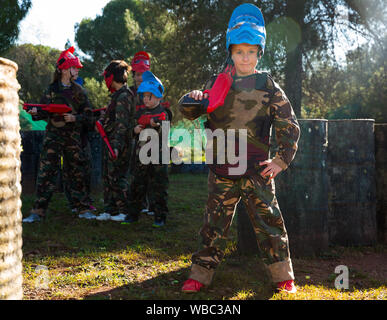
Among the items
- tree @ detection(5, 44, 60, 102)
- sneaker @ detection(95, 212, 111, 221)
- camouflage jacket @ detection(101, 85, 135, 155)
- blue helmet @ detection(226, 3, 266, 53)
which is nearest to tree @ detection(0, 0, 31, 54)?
tree @ detection(5, 44, 60, 102)

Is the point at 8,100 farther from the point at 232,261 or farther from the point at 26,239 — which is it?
the point at 26,239

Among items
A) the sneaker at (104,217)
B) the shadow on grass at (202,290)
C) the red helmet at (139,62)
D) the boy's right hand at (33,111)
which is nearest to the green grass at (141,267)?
the shadow on grass at (202,290)

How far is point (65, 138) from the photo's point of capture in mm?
5316

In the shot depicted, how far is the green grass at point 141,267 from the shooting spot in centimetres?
277

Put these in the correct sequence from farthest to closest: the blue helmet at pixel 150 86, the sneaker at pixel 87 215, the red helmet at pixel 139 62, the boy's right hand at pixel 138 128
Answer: the red helmet at pixel 139 62 < the sneaker at pixel 87 215 < the boy's right hand at pixel 138 128 < the blue helmet at pixel 150 86

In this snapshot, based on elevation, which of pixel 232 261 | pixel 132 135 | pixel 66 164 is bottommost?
pixel 232 261

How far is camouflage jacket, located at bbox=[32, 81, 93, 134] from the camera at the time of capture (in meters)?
5.25

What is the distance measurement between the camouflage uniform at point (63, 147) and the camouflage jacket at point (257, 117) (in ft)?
10.3

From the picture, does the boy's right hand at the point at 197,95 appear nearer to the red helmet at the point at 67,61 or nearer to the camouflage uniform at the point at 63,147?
the camouflage uniform at the point at 63,147

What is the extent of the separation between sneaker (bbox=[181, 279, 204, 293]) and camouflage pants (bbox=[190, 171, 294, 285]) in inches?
1.2

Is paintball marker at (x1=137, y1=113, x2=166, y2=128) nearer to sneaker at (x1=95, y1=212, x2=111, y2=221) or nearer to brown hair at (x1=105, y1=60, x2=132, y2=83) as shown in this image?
brown hair at (x1=105, y1=60, x2=132, y2=83)
